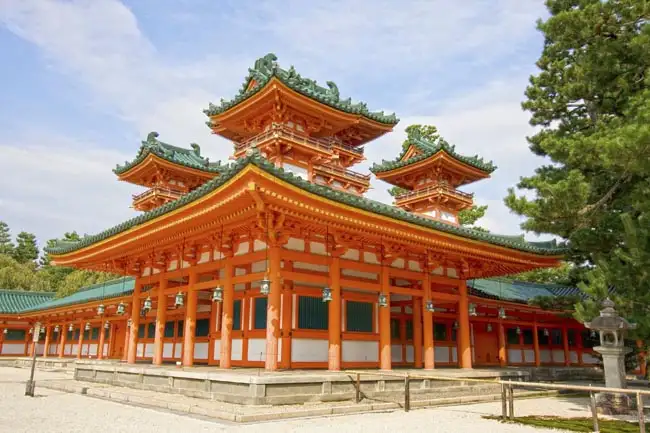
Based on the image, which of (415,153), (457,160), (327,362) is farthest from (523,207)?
(415,153)

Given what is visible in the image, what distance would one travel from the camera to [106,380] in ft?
58.0

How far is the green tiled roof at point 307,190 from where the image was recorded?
1187cm

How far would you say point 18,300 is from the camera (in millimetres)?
40625

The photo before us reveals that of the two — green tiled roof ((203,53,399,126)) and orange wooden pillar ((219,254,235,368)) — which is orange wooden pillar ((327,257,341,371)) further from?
green tiled roof ((203,53,399,126))

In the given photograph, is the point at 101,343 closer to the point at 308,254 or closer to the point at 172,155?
the point at 172,155

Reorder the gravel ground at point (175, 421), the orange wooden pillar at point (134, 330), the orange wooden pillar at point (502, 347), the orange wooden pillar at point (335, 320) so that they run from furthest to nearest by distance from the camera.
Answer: the orange wooden pillar at point (502, 347) → the orange wooden pillar at point (134, 330) → the orange wooden pillar at point (335, 320) → the gravel ground at point (175, 421)

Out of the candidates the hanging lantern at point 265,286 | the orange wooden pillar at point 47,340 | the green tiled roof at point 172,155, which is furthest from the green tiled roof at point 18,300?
the hanging lantern at point 265,286

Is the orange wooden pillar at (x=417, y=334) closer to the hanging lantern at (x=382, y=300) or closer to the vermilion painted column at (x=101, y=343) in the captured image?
the hanging lantern at (x=382, y=300)

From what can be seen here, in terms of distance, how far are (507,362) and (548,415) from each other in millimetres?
13668

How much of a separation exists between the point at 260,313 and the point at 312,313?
1.68 meters

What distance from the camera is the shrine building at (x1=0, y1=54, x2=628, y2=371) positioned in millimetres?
14266

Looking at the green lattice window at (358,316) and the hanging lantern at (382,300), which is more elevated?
the hanging lantern at (382,300)

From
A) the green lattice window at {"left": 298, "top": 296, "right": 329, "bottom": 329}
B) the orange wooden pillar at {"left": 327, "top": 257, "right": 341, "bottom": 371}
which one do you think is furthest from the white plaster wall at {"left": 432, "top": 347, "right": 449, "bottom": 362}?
the orange wooden pillar at {"left": 327, "top": 257, "right": 341, "bottom": 371}

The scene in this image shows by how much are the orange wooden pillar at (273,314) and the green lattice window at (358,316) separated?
342 centimetres
